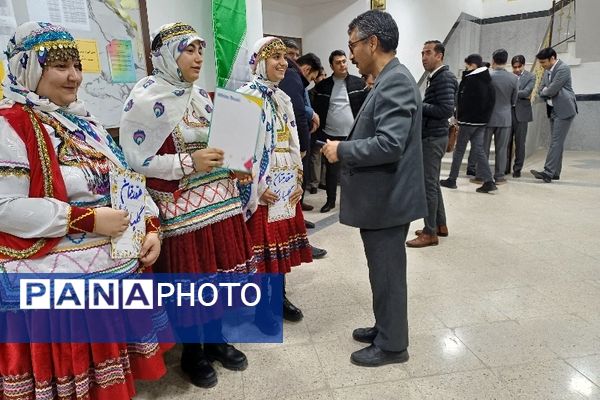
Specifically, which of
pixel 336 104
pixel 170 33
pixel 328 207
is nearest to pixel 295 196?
pixel 170 33

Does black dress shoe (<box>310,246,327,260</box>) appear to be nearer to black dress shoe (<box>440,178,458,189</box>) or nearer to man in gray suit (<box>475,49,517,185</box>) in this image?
black dress shoe (<box>440,178,458,189</box>)

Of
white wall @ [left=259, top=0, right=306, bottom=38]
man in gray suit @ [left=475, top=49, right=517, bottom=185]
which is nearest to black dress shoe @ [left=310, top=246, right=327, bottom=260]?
man in gray suit @ [left=475, top=49, right=517, bottom=185]

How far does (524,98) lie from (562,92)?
46cm

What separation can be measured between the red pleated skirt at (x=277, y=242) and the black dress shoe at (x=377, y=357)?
1.96ft

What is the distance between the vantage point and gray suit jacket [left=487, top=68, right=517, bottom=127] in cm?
504

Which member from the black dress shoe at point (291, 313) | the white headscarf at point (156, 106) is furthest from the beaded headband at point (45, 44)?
the black dress shoe at point (291, 313)

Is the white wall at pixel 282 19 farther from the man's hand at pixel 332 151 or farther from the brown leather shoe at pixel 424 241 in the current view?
the man's hand at pixel 332 151

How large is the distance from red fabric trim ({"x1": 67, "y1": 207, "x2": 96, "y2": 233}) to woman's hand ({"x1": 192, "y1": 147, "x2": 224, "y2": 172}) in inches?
16.8

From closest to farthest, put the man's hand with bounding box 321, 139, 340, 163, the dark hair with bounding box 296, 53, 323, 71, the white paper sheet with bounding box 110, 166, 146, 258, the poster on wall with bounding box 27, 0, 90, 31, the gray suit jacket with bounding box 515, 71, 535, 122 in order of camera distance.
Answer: the white paper sheet with bounding box 110, 166, 146, 258 < the man's hand with bounding box 321, 139, 340, 163 < the poster on wall with bounding box 27, 0, 90, 31 < the dark hair with bounding box 296, 53, 323, 71 < the gray suit jacket with bounding box 515, 71, 535, 122

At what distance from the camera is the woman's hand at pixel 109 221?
4.01 feet

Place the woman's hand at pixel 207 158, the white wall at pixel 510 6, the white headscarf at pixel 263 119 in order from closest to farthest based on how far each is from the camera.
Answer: the woman's hand at pixel 207 158, the white headscarf at pixel 263 119, the white wall at pixel 510 6

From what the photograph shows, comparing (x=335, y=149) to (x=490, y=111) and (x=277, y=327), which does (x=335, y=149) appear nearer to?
(x=277, y=327)

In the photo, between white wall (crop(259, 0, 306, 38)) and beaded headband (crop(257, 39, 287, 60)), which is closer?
beaded headband (crop(257, 39, 287, 60))

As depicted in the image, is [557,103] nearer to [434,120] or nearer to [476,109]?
[476,109]
